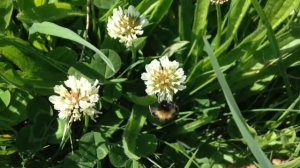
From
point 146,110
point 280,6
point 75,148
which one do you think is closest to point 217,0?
point 280,6

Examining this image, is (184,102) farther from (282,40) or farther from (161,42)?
(282,40)

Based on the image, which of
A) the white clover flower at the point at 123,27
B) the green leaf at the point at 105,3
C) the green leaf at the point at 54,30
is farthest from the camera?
the green leaf at the point at 105,3

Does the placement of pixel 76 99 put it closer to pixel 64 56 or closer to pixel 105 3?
pixel 64 56

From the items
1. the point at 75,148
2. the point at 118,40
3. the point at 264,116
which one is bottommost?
the point at 75,148

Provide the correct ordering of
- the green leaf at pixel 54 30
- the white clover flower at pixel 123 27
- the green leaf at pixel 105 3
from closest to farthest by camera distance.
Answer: the green leaf at pixel 54 30
the white clover flower at pixel 123 27
the green leaf at pixel 105 3

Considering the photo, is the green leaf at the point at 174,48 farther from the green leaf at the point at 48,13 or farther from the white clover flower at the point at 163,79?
the green leaf at the point at 48,13

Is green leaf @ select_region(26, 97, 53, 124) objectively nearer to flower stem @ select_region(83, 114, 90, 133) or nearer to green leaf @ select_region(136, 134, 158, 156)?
flower stem @ select_region(83, 114, 90, 133)

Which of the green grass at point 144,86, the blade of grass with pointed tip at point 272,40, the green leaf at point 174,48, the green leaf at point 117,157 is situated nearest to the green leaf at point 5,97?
the green grass at point 144,86
